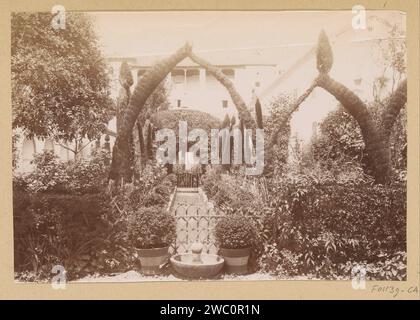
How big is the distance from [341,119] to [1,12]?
204 inches

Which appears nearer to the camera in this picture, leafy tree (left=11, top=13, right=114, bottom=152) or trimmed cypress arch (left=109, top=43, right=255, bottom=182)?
leafy tree (left=11, top=13, right=114, bottom=152)

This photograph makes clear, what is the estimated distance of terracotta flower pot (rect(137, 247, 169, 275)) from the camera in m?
5.61

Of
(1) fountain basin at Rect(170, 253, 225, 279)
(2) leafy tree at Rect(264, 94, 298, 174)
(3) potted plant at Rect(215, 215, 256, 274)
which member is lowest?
(1) fountain basin at Rect(170, 253, 225, 279)

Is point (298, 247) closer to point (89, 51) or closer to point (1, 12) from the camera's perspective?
point (89, 51)

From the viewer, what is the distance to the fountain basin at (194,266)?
5582 mm

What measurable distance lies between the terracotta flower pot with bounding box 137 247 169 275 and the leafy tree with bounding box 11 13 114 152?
1.87 m

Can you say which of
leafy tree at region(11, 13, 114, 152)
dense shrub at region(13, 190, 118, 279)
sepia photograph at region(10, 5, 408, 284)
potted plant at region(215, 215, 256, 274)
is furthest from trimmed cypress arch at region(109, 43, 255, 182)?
potted plant at region(215, 215, 256, 274)

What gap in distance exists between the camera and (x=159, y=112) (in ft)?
19.0

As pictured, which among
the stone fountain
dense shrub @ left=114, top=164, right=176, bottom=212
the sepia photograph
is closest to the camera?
the stone fountain

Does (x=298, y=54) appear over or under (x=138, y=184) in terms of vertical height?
over

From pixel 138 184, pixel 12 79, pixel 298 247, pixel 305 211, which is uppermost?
pixel 12 79

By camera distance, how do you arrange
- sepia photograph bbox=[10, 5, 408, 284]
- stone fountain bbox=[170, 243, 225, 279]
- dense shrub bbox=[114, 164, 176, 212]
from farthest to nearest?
dense shrub bbox=[114, 164, 176, 212]
sepia photograph bbox=[10, 5, 408, 284]
stone fountain bbox=[170, 243, 225, 279]

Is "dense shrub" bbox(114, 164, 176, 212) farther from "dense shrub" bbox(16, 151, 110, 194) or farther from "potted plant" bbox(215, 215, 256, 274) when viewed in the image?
"potted plant" bbox(215, 215, 256, 274)

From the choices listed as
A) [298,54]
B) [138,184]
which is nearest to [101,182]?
[138,184]
